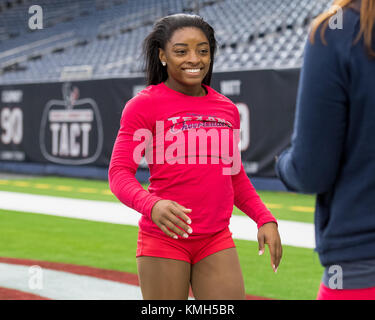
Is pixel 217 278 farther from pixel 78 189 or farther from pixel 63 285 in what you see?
pixel 78 189

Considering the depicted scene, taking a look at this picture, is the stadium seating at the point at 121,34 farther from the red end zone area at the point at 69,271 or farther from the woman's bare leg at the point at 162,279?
the woman's bare leg at the point at 162,279

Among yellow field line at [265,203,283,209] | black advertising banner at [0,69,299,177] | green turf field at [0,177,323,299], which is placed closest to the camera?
green turf field at [0,177,323,299]

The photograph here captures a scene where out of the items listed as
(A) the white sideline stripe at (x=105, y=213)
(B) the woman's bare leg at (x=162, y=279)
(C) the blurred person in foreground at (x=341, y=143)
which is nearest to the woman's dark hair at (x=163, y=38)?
(B) the woman's bare leg at (x=162, y=279)

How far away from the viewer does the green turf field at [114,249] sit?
228 inches

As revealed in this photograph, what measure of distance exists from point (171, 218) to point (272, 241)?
1.69 ft

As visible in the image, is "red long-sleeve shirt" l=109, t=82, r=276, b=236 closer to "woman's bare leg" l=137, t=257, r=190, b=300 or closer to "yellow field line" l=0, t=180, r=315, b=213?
"woman's bare leg" l=137, t=257, r=190, b=300

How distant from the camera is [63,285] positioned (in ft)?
18.2

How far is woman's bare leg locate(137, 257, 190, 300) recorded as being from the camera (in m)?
2.63

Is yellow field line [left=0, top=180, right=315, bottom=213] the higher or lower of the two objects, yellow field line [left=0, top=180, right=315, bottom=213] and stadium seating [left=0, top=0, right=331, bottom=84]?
the lower

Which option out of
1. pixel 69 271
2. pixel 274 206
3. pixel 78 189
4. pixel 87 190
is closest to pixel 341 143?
pixel 69 271

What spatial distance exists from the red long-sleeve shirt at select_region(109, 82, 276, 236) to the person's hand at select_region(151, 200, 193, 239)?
26 cm

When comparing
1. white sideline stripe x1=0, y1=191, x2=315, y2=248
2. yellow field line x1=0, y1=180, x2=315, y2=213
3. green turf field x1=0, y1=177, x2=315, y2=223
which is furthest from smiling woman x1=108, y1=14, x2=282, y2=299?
yellow field line x1=0, y1=180, x2=315, y2=213

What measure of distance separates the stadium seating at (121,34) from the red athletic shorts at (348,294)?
13.8 m

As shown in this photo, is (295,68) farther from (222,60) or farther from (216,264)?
(216,264)
